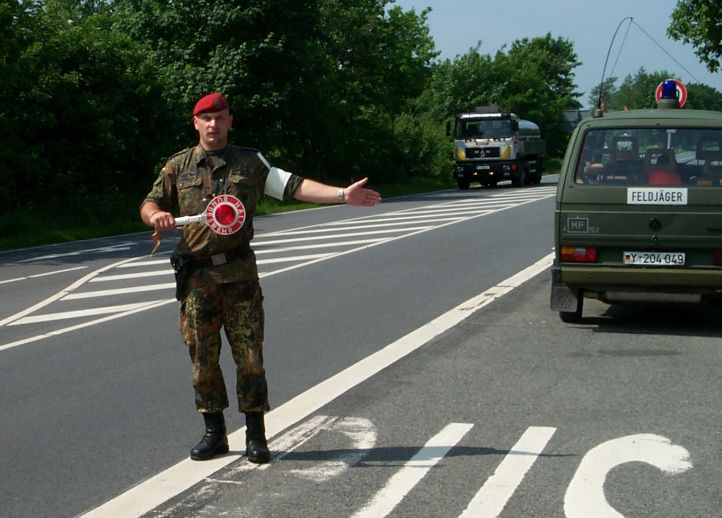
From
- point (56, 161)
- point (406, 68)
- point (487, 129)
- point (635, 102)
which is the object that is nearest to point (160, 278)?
point (56, 161)

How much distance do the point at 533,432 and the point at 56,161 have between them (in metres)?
21.5

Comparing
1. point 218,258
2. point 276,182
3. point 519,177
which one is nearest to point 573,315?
point 276,182

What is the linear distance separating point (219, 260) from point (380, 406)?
1.71m

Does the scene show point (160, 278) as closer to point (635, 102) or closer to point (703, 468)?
point (703, 468)

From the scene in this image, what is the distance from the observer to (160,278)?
A: 1423 cm

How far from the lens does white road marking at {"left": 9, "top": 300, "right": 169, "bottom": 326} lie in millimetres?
10875

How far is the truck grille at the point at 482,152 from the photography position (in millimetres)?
41938

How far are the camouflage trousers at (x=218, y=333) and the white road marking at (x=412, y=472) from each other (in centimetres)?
83

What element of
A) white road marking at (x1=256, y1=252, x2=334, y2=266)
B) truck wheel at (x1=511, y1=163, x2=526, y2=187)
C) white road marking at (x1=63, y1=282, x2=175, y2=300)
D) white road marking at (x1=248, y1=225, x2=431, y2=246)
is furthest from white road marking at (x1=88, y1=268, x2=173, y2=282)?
truck wheel at (x1=511, y1=163, x2=526, y2=187)

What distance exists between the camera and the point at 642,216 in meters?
9.48

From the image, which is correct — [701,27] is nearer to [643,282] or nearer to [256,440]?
[643,282]

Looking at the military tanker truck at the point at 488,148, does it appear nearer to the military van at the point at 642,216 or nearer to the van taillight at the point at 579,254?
the military van at the point at 642,216

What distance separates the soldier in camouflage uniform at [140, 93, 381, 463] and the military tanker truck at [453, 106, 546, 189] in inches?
1443

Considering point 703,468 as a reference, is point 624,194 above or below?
above
